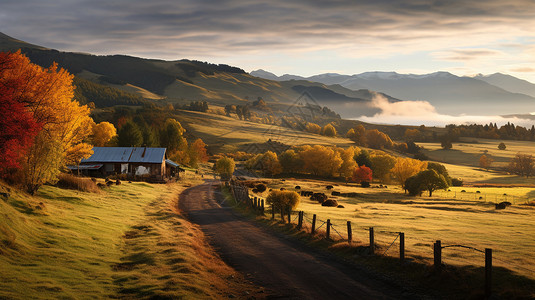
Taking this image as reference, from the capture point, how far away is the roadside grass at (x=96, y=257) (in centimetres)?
1627

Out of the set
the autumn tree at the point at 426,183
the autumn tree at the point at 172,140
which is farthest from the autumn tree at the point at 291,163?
the autumn tree at the point at 426,183

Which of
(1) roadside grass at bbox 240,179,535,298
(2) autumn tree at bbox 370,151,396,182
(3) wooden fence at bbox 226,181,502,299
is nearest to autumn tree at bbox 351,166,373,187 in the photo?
(2) autumn tree at bbox 370,151,396,182

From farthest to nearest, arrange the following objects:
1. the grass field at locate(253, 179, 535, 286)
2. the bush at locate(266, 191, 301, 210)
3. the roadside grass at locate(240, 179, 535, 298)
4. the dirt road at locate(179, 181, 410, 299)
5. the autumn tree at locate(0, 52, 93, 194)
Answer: the bush at locate(266, 191, 301, 210)
the autumn tree at locate(0, 52, 93, 194)
the grass field at locate(253, 179, 535, 286)
the roadside grass at locate(240, 179, 535, 298)
the dirt road at locate(179, 181, 410, 299)

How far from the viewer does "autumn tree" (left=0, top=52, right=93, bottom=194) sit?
32.9m

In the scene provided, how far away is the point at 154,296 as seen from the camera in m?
16.4

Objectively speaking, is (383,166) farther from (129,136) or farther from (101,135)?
(101,135)

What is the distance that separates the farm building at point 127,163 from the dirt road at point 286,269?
56.4 metres

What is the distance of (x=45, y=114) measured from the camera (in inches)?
1661

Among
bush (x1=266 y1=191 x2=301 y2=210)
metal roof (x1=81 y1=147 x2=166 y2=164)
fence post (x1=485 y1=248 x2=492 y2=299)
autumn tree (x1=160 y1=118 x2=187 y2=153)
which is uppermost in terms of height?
autumn tree (x1=160 y1=118 x2=187 y2=153)

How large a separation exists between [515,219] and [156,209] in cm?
4604

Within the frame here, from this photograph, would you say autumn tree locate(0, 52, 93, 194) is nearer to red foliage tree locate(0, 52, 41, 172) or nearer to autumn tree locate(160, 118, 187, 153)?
red foliage tree locate(0, 52, 41, 172)

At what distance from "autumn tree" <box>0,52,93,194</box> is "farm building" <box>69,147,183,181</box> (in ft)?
109

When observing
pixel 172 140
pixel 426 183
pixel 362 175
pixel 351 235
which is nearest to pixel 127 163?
pixel 172 140

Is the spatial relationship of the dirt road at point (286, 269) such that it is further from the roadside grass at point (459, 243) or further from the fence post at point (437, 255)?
the fence post at point (437, 255)
